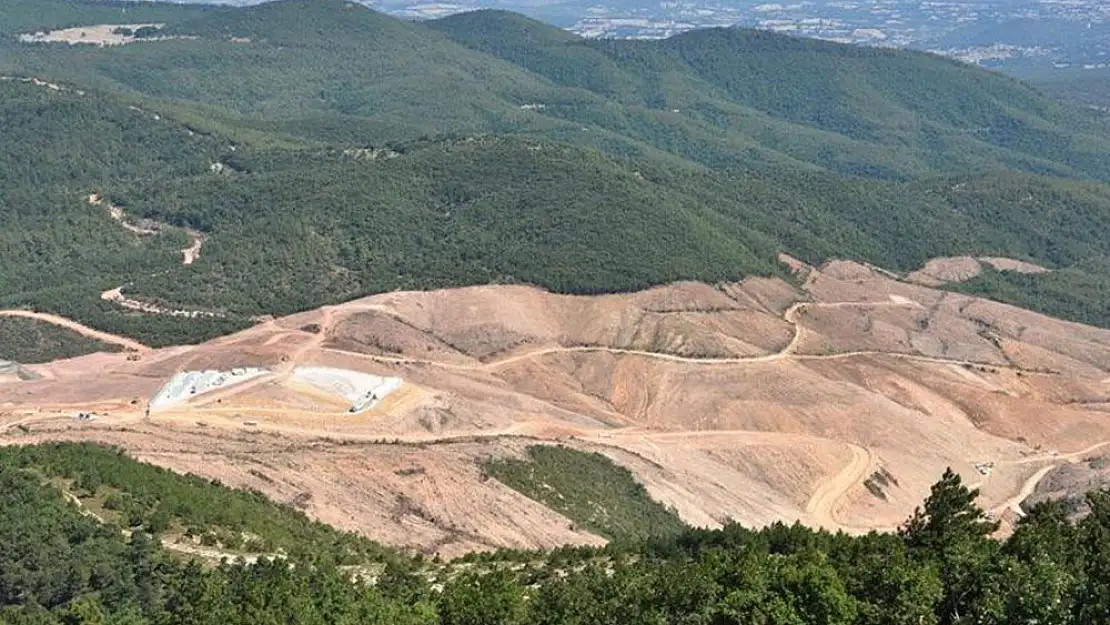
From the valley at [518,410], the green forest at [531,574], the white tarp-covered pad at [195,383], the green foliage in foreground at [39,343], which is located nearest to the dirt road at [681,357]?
the valley at [518,410]

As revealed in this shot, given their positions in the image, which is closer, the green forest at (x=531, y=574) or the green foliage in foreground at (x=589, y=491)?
the green forest at (x=531, y=574)

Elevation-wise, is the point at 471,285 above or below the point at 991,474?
above

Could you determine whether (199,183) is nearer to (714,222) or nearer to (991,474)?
(714,222)

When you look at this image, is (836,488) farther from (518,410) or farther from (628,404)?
(518,410)

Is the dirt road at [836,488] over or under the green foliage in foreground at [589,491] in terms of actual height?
under

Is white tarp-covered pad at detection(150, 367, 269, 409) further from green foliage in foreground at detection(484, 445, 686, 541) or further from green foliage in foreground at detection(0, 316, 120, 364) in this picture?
green foliage in foreground at detection(484, 445, 686, 541)

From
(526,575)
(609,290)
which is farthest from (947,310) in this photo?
(526,575)

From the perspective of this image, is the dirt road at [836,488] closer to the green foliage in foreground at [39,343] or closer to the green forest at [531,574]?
the green forest at [531,574]
